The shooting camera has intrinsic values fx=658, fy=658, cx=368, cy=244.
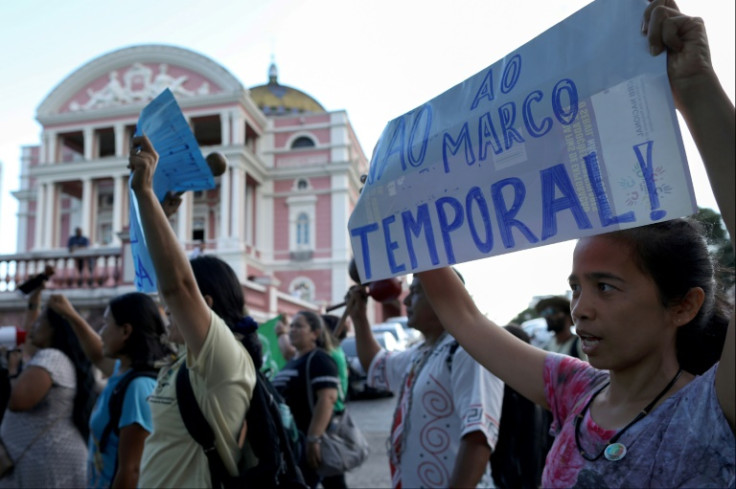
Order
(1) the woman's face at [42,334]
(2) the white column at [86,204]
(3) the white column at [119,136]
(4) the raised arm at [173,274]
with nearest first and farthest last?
(4) the raised arm at [173,274] < (1) the woman's face at [42,334] < (3) the white column at [119,136] < (2) the white column at [86,204]

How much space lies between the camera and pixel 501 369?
1686 millimetres

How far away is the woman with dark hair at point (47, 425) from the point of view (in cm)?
305

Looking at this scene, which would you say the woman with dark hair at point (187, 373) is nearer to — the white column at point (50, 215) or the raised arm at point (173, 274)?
the raised arm at point (173, 274)

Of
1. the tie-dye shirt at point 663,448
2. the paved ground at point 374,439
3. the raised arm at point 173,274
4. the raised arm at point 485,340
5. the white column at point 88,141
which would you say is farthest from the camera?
the white column at point 88,141

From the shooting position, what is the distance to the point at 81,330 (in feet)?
11.7

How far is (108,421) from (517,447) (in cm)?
194

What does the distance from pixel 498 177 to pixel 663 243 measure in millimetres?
362

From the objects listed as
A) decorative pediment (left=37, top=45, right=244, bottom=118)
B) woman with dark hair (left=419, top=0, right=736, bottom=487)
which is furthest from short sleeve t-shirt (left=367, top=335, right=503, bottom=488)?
decorative pediment (left=37, top=45, right=244, bottom=118)

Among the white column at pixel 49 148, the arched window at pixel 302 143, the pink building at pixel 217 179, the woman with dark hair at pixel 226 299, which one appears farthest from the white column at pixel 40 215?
the woman with dark hair at pixel 226 299

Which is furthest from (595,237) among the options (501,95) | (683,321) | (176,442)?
(176,442)

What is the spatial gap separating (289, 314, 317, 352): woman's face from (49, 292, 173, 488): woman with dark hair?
1606mm

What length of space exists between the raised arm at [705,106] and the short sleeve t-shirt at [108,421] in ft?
6.73

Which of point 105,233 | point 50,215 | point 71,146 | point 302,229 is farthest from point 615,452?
point 71,146

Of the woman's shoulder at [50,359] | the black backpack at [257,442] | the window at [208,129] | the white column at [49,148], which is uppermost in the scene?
the window at [208,129]
